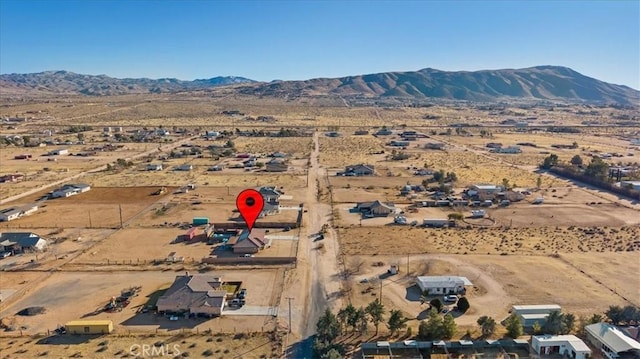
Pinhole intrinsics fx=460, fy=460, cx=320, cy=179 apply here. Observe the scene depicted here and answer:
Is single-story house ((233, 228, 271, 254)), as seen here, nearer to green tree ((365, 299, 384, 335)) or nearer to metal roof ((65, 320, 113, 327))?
metal roof ((65, 320, 113, 327))

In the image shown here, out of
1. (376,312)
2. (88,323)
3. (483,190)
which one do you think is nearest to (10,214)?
(88,323)

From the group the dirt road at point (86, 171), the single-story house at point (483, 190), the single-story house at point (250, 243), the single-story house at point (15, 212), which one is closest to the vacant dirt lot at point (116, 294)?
the single-story house at point (250, 243)

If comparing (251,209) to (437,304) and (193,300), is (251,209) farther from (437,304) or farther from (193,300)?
(437,304)

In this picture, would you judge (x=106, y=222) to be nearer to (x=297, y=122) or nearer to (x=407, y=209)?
(x=407, y=209)

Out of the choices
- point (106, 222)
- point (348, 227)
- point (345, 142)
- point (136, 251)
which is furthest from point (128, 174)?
point (345, 142)

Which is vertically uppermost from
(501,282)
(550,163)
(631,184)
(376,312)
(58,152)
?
(58,152)

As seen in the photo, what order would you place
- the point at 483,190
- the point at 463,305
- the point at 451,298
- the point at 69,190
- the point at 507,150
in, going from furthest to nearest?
the point at 507,150
the point at 69,190
the point at 483,190
the point at 451,298
the point at 463,305

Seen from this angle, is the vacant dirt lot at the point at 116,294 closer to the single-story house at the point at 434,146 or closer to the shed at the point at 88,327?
the shed at the point at 88,327
